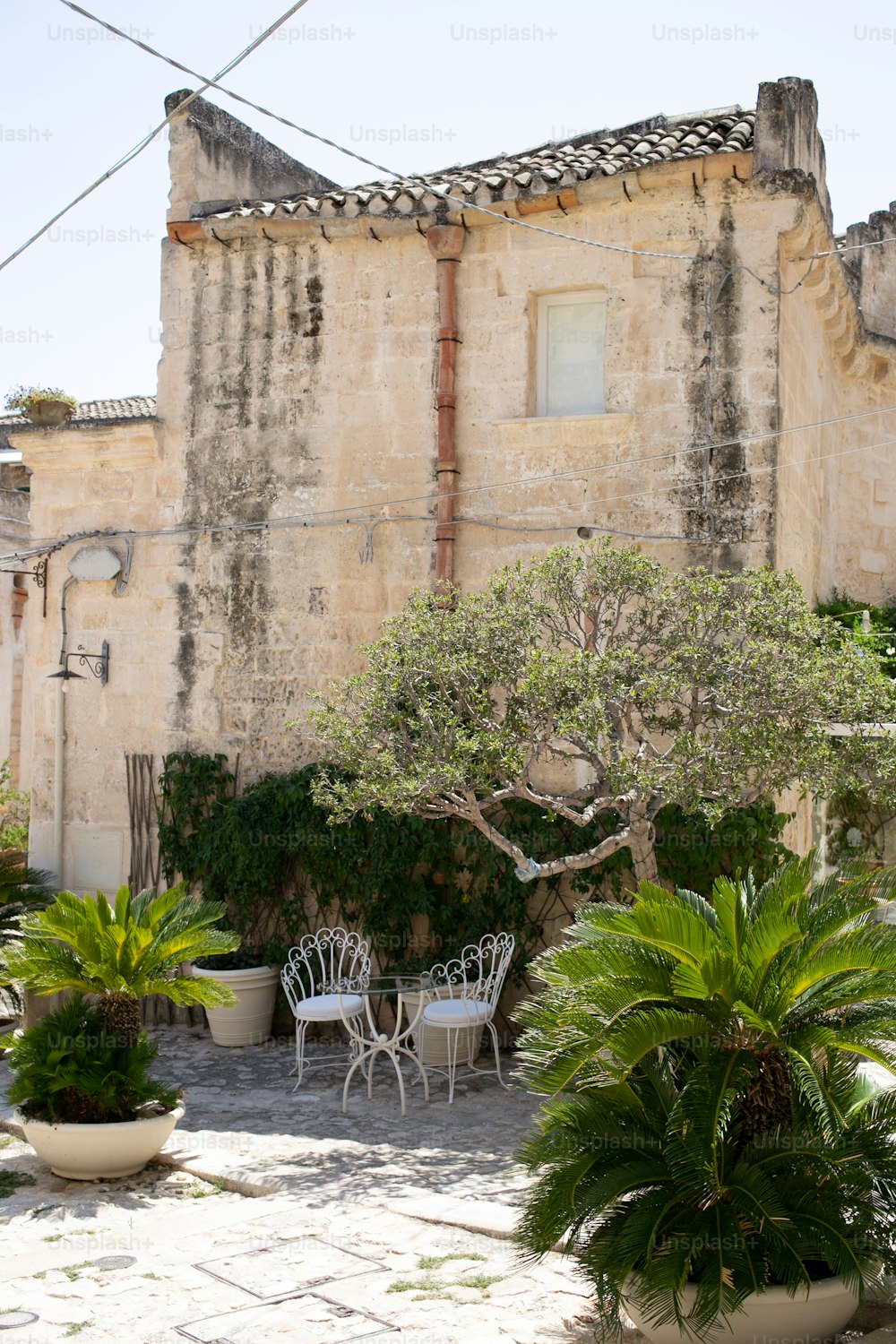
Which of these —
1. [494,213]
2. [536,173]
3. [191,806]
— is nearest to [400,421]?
[494,213]

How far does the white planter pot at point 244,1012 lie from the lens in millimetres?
11250

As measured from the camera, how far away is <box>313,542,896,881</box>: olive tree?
7.86 meters

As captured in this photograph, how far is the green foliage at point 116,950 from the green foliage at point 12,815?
8451mm

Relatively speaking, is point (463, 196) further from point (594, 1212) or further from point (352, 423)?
point (594, 1212)

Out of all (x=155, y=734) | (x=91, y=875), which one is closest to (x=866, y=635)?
(x=155, y=734)

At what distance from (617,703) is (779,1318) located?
4.04m

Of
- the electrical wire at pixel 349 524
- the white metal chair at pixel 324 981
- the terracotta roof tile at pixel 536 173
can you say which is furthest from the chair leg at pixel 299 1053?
the terracotta roof tile at pixel 536 173

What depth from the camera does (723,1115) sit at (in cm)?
484

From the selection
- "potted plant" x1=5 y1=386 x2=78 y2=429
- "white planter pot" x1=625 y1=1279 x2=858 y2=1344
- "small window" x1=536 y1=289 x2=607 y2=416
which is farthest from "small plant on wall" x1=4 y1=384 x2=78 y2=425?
"white planter pot" x1=625 y1=1279 x2=858 y2=1344

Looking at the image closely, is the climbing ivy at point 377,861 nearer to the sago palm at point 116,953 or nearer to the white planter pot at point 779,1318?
the sago palm at point 116,953

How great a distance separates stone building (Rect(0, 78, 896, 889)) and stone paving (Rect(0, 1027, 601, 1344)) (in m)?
4.10

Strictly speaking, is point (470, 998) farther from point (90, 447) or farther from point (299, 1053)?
point (90, 447)

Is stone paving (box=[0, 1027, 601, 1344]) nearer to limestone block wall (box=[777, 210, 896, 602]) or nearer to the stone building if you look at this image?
the stone building

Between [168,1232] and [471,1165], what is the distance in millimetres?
1966
